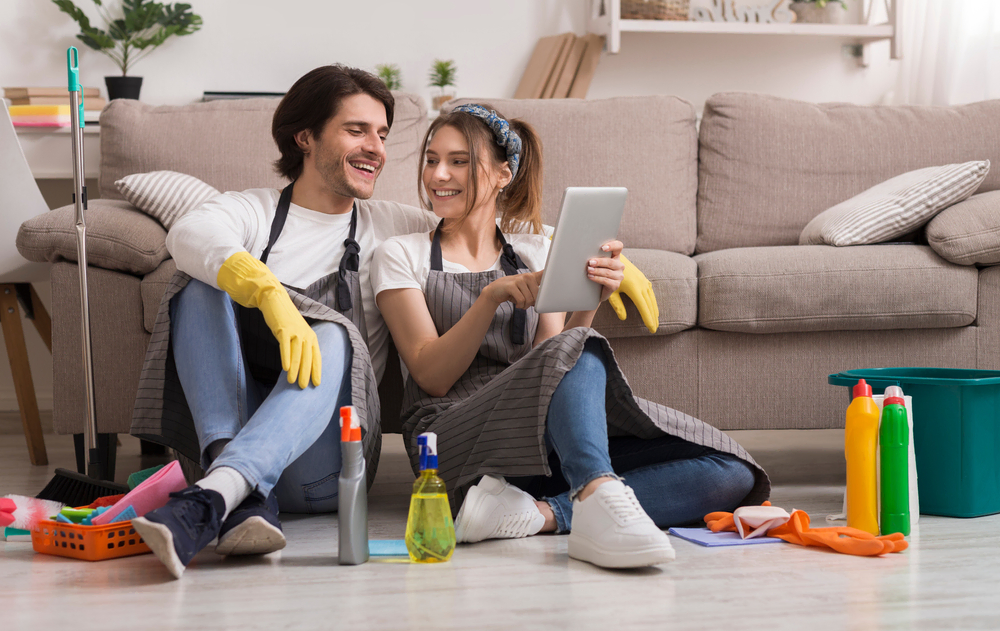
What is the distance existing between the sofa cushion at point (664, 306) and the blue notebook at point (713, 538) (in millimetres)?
509

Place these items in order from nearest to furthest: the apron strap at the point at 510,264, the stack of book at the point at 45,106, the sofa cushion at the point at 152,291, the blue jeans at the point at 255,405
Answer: the blue jeans at the point at 255,405
the apron strap at the point at 510,264
the sofa cushion at the point at 152,291
the stack of book at the point at 45,106

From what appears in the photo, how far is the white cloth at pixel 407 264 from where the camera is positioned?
158 cm

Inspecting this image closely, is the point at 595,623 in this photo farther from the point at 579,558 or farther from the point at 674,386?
the point at 674,386

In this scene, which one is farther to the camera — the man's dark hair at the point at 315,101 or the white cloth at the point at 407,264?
the man's dark hair at the point at 315,101

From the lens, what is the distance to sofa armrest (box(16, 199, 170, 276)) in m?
1.81

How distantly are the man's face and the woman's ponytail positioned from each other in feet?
0.87

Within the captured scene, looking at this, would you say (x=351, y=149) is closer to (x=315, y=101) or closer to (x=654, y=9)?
(x=315, y=101)

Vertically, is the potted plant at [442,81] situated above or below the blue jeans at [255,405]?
above

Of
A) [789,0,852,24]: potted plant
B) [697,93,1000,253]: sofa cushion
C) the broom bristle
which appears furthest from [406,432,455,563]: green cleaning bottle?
[789,0,852,24]: potted plant

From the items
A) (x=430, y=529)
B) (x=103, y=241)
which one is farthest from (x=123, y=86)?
(x=430, y=529)

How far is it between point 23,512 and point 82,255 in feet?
1.62

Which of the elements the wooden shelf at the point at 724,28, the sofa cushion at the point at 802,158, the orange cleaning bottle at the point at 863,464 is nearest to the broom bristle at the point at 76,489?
the orange cleaning bottle at the point at 863,464

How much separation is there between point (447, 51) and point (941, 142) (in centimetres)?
161

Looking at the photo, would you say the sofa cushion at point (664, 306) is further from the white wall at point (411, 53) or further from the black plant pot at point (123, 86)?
the black plant pot at point (123, 86)
